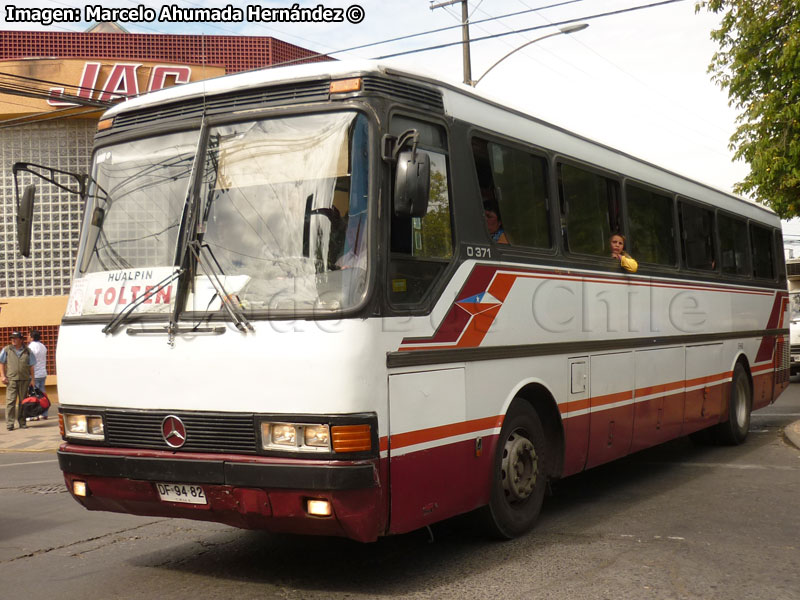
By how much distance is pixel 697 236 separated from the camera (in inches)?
426

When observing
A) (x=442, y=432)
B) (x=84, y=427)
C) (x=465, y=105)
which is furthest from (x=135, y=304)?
(x=465, y=105)

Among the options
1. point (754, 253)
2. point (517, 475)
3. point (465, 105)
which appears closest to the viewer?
point (465, 105)

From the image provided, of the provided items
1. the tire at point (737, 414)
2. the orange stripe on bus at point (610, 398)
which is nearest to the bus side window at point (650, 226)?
the orange stripe on bus at point (610, 398)

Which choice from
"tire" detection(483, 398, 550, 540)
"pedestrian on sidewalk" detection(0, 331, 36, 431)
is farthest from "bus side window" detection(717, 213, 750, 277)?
"pedestrian on sidewalk" detection(0, 331, 36, 431)

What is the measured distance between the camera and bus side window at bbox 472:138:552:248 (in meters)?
6.69

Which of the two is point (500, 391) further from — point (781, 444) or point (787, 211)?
point (787, 211)

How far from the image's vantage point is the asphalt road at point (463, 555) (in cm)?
556

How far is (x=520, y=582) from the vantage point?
18.4ft

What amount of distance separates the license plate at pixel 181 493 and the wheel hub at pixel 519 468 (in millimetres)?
2183

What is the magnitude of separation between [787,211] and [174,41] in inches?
578

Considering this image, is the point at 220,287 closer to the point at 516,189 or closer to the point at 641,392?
the point at 516,189

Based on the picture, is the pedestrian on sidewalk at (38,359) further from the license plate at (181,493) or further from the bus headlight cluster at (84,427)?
the license plate at (181,493)

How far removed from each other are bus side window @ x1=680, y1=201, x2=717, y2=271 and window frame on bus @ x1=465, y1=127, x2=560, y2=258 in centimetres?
332

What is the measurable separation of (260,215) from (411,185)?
0.92 m
